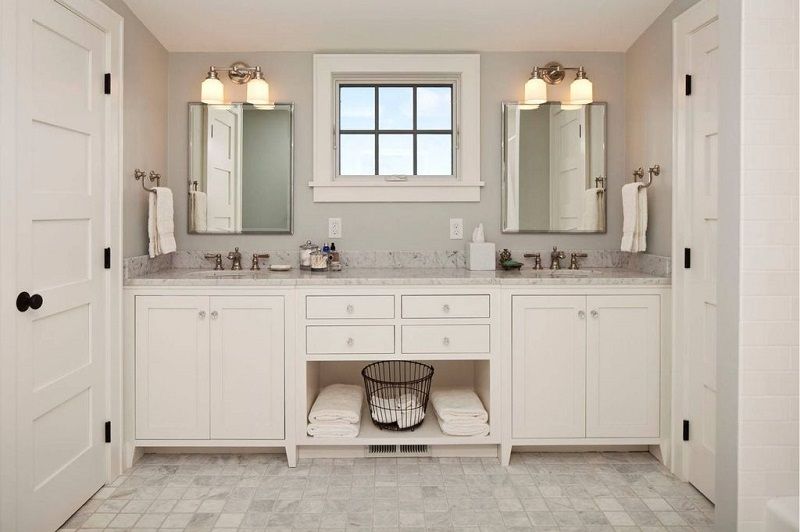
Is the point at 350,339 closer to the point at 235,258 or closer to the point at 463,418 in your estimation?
the point at 463,418

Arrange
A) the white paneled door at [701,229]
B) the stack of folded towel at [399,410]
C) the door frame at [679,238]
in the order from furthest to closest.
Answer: the stack of folded towel at [399,410] → the door frame at [679,238] → the white paneled door at [701,229]

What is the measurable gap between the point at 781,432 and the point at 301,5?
99.0 inches

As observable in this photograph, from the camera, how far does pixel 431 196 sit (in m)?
3.25

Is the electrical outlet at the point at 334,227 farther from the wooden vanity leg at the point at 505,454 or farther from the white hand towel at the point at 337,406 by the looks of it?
the wooden vanity leg at the point at 505,454

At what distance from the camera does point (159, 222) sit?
9.39 feet

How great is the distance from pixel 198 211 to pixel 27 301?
1.36 m

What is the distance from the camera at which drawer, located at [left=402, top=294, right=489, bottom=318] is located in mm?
2701

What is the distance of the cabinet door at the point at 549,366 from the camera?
2.71 m

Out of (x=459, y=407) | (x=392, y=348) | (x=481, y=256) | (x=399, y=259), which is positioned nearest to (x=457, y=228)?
(x=481, y=256)

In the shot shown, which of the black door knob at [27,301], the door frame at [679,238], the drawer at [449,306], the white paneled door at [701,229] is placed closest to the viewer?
the black door knob at [27,301]

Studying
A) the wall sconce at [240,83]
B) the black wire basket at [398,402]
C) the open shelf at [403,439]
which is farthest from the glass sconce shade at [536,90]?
the open shelf at [403,439]

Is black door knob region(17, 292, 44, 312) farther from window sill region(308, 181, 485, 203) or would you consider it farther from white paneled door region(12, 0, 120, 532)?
window sill region(308, 181, 485, 203)

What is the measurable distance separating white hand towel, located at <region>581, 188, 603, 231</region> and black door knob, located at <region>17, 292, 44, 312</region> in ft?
8.49

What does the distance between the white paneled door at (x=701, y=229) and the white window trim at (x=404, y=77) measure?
1.05m
